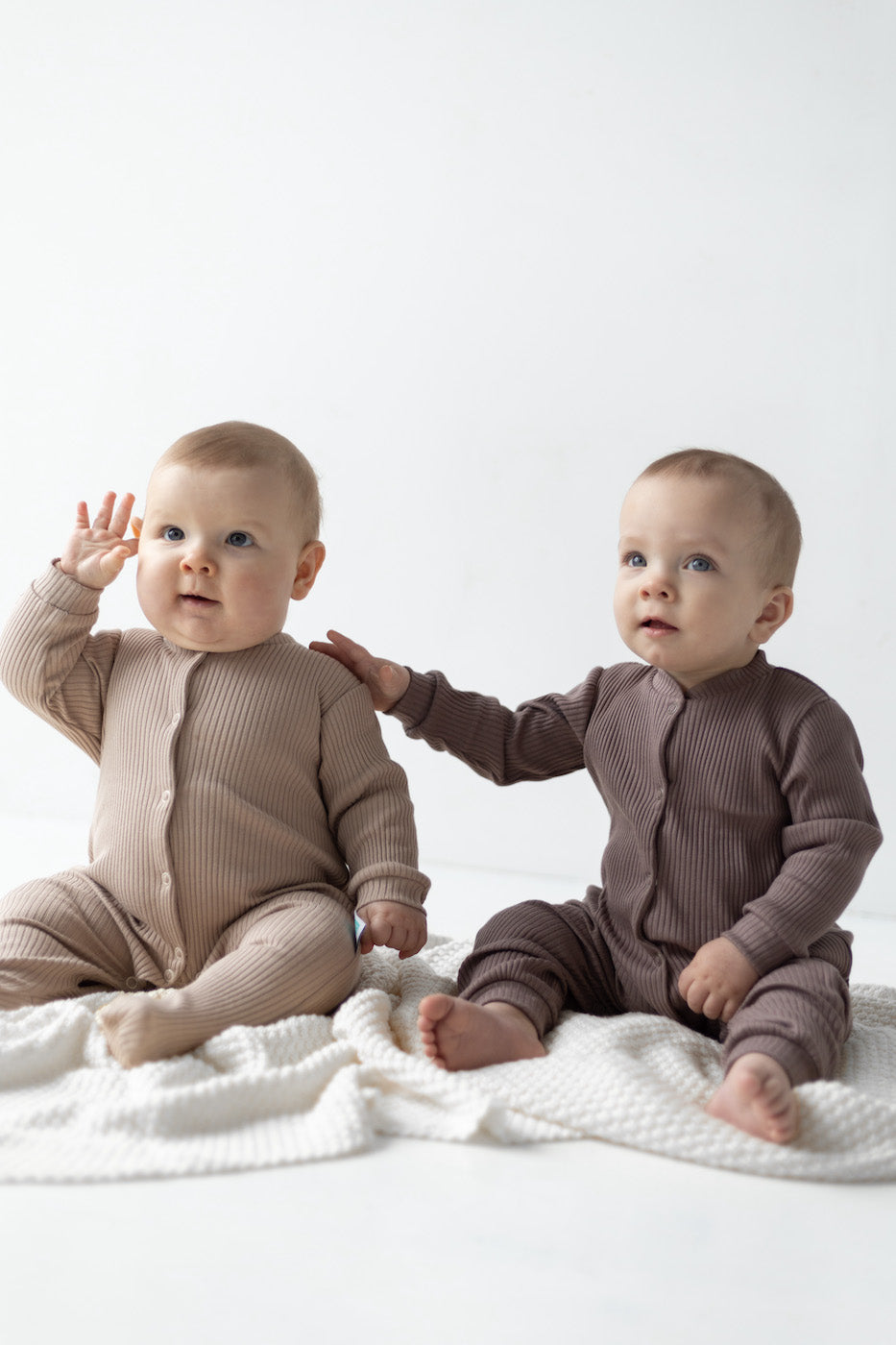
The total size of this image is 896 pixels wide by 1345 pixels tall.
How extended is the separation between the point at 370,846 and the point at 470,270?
49.8 inches

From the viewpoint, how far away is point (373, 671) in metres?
1.41

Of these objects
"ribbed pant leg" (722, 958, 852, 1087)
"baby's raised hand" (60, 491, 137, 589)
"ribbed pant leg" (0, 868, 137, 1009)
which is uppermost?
"baby's raised hand" (60, 491, 137, 589)

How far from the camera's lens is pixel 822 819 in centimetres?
122

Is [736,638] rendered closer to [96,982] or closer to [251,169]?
[96,982]

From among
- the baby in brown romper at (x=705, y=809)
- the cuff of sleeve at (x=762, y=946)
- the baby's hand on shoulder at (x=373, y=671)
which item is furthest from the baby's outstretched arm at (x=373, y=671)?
the cuff of sleeve at (x=762, y=946)

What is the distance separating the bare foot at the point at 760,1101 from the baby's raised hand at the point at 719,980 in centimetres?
14

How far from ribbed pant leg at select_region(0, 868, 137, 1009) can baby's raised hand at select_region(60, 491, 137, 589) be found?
12.0 inches

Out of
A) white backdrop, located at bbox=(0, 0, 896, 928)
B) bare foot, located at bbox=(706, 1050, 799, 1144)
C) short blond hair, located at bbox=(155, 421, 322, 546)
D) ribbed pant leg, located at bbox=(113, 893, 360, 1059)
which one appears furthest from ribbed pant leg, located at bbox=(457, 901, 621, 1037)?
white backdrop, located at bbox=(0, 0, 896, 928)

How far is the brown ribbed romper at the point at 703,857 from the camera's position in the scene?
3.88 feet

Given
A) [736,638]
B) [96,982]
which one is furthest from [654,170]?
[96,982]

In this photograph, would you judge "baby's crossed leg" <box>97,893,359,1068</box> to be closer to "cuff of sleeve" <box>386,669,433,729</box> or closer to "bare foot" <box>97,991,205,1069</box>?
"bare foot" <box>97,991,205,1069</box>

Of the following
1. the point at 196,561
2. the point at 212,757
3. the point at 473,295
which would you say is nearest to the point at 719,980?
the point at 212,757

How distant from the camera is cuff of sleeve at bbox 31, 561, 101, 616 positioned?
1308 mm

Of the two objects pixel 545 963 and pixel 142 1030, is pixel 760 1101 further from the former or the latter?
pixel 142 1030
